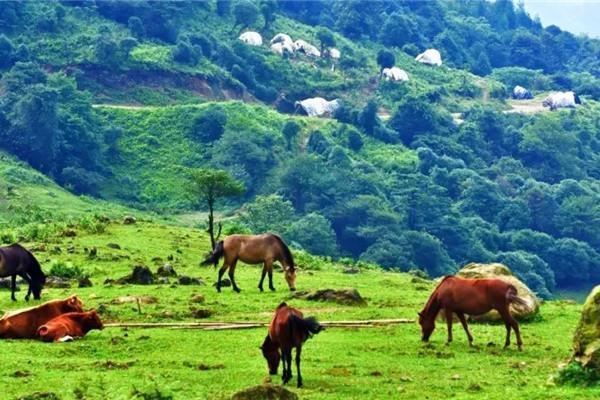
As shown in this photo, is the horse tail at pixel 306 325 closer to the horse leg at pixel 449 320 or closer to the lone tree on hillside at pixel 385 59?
the horse leg at pixel 449 320

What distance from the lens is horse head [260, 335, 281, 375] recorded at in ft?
64.5

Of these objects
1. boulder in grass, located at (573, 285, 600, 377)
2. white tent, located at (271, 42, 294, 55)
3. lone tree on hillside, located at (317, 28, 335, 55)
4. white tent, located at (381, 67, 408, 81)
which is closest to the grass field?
boulder in grass, located at (573, 285, 600, 377)

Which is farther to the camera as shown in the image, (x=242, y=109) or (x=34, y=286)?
(x=242, y=109)

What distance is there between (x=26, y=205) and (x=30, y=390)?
62.8 metres

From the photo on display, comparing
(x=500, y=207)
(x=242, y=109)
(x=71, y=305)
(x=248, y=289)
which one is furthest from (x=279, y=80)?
(x=71, y=305)

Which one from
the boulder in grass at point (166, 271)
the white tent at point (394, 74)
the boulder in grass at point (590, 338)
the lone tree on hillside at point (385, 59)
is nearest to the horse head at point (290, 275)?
the boulder in grass at point (166, 271)

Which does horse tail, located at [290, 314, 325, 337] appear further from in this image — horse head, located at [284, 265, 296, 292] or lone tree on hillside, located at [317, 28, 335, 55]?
lone tree on hillside, located at [317, 28, 335, 55]

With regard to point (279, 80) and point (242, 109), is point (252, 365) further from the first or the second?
point (279, 80)

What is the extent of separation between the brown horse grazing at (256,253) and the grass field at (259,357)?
2.49 ft

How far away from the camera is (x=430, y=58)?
7072 inches

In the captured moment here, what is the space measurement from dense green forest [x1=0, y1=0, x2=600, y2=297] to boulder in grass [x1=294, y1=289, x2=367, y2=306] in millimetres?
53009

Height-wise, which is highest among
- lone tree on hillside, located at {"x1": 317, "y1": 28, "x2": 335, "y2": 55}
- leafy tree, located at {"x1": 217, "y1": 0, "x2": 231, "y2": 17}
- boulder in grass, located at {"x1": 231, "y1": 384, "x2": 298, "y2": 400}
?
leafy tree, located at {"x1": 217, "y1": 0, "x2": 231, "y2": 17}

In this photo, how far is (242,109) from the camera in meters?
126

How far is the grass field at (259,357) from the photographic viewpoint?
1827 cm
